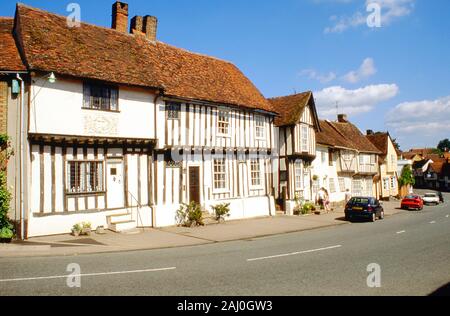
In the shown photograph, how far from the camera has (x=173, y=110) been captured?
1877 centimetres

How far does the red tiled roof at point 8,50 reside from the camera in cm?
1398

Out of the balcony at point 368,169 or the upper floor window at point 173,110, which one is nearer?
the upper floor window at point 173,110

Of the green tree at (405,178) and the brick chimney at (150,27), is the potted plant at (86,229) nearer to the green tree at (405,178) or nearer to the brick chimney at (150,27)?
the brick chimney at (150,27)

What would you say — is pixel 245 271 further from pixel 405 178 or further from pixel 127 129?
pixel 405 178

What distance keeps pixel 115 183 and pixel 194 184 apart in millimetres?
4668

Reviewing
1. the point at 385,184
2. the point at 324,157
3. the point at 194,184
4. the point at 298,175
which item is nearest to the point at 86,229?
the point at 194,184

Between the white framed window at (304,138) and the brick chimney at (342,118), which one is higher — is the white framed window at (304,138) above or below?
below

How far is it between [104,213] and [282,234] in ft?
26.6

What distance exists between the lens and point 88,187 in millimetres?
15484

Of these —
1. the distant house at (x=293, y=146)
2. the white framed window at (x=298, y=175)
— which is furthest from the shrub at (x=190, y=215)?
the white framed window at (x=298, y=175)

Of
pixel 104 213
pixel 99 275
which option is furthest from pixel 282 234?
pixel 99 275

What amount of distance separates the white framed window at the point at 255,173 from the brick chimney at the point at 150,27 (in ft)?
32.3

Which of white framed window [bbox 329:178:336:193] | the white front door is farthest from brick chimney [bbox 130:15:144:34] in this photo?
white framed window [bbox 329:178:336:193]
